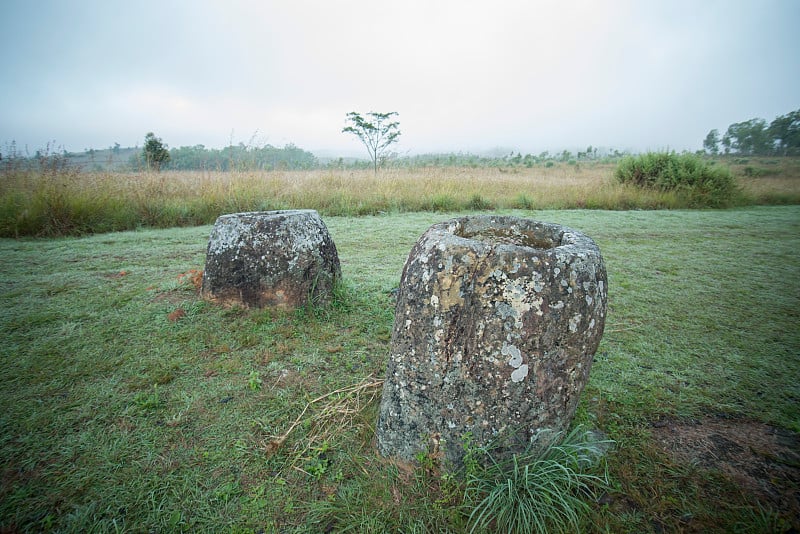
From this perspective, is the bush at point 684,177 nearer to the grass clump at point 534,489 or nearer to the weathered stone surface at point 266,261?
the weathered stone surface at point 266,261

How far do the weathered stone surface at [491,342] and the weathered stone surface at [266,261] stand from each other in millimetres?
1701

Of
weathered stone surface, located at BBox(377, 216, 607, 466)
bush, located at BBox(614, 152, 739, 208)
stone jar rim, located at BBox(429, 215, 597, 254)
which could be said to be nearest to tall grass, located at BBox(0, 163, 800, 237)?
bush, located at BBox(614, 152, 739, 208)

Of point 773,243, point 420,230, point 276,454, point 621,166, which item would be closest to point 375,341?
point 276,454

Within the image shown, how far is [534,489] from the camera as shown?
154cm

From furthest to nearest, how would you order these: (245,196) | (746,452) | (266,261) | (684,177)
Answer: (684,177) < (245,196) < (266,261) < (746,452)

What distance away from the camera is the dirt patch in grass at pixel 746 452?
1.60 metres

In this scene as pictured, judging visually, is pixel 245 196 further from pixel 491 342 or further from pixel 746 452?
pixel 746 452

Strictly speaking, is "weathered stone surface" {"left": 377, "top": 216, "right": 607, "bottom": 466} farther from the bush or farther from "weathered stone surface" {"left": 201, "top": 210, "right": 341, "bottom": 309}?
the bush

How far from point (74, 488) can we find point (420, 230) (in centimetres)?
591

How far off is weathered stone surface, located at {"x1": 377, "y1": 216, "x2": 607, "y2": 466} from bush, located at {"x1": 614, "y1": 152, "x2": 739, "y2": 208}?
511 inches

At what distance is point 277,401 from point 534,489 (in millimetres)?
1485

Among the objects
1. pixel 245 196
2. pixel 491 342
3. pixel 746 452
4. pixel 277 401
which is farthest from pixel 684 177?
pixel 277 401

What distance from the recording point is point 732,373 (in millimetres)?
2580

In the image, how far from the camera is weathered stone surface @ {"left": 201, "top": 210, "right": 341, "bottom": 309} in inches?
124
